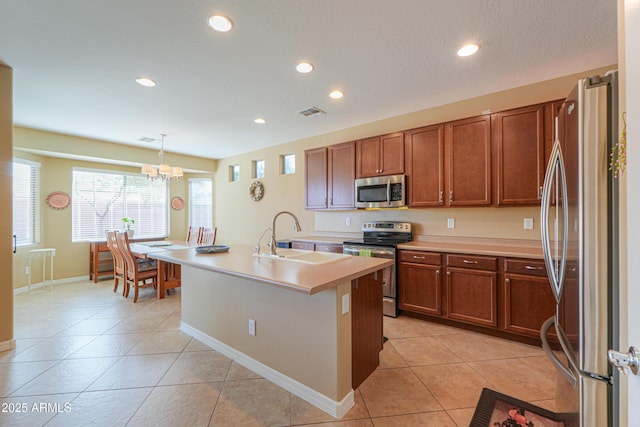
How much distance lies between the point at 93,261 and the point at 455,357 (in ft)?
20.8

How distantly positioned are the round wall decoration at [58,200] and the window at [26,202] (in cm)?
17

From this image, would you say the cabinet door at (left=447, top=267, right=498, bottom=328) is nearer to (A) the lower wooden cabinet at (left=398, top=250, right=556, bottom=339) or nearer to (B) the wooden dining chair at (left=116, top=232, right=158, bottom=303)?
(A) the lower wooden cabinet at (left=398, top=250, right=556, bottom=339)

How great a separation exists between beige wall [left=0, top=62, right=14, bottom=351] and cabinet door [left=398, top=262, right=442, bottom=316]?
396cm

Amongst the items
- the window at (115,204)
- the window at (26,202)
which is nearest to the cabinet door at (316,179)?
the window at (115,204)

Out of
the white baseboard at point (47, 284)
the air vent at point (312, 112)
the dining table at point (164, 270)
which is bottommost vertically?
the white baseboard at point (47, 284)

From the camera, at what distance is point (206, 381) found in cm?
206

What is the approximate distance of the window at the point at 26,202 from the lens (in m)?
4.36

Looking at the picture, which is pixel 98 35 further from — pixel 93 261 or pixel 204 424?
pixel 93 261

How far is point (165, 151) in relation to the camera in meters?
5.77

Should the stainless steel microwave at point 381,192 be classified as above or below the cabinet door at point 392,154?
below

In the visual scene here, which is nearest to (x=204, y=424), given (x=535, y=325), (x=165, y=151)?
(x=535, y=325)

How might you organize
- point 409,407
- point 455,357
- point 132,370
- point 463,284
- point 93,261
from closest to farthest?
point 409,407
point 132,370
point 455,357
point 463,284
point 93,261

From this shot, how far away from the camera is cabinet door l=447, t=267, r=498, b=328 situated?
2.67 meters

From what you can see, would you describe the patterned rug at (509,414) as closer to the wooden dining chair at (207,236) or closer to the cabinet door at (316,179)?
the cabinet door at (316,179)
